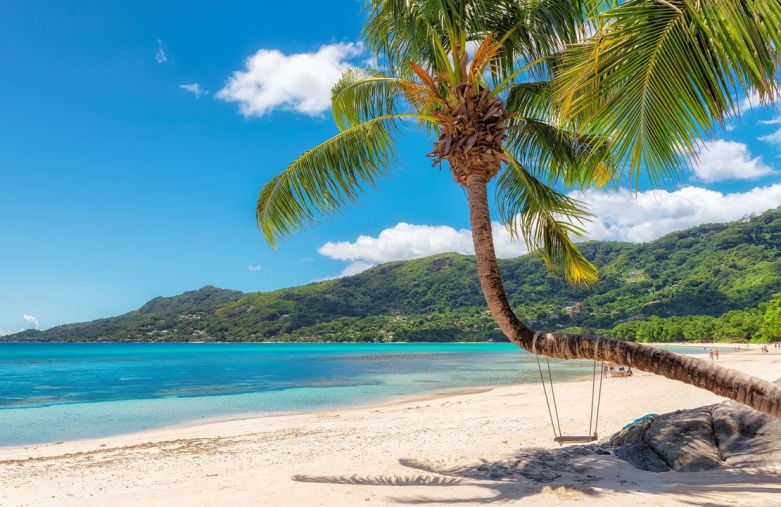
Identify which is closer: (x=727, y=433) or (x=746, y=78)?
(x=746, y=78)

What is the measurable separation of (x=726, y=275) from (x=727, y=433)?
333ft

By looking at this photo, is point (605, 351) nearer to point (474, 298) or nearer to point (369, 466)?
point (369, 466)

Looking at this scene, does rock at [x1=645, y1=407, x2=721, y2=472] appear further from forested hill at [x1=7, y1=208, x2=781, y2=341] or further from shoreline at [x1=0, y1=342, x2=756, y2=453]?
forested hill at [x1=7, y1=208, x2=781, y2=341]

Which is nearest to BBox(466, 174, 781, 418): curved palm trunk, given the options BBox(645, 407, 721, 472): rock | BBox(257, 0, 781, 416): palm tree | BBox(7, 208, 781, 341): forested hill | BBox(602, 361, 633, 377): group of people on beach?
BBox(257, 0, 781, 416): palm tree

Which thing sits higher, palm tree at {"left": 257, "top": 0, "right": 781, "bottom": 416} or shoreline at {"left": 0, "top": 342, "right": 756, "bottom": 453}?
palm tree at {"left": 257, "top": 0, "right": 781, "bottom": 416}

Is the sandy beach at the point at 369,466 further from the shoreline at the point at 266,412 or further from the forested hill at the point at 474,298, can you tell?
the forested hill at the point at 474,298

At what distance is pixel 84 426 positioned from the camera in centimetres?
1755

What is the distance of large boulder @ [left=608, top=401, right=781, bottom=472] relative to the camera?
555 cm

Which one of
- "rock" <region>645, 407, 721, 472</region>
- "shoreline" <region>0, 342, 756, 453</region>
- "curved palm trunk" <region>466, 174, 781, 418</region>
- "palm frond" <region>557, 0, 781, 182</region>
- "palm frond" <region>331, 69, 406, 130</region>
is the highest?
"palm frond" <region>331, 69, 406, 130</region>

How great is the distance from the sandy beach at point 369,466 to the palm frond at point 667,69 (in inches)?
123

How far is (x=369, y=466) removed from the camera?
23.7ft

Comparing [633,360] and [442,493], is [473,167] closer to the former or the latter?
[633,360]

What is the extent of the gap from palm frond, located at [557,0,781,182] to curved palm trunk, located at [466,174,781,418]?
139cm

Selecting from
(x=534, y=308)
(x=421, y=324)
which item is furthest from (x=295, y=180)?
(x=421, y=324)
